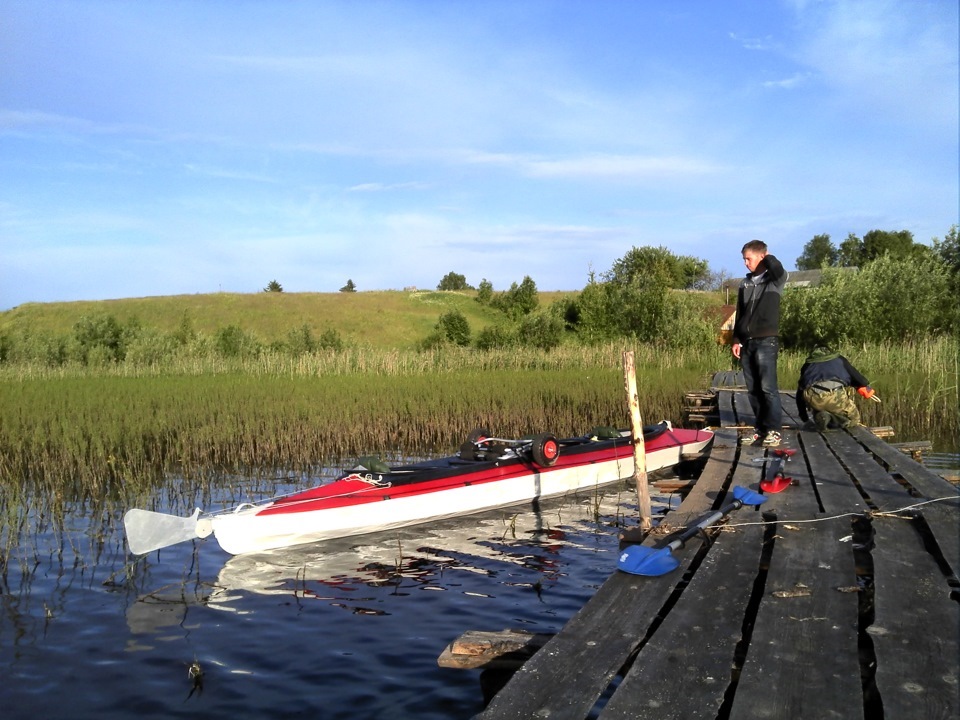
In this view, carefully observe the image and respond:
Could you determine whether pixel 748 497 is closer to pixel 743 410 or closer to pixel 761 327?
pixel 761 327

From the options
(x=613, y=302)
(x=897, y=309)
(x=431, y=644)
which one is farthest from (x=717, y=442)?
(x=613, y=302)

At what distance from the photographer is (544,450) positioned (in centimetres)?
827

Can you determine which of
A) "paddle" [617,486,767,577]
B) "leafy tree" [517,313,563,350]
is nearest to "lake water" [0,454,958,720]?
"paddle" [617,486,767,577]

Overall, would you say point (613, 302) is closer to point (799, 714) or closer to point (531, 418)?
point (531, 418)

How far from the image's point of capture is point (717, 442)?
31.3 ft

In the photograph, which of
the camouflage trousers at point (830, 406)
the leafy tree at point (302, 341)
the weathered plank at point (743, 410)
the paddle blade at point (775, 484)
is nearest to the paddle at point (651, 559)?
the paddle blade at point (775, 484)

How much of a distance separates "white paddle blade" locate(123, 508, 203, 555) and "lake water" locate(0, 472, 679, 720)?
15.4 inches

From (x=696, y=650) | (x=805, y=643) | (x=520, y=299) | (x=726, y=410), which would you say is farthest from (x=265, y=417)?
(x=520, y=299)

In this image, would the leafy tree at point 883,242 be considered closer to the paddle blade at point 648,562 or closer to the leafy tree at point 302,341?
the leafy tree at point 302,341

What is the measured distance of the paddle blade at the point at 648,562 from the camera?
441 centimetres

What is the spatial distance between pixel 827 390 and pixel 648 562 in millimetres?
6305

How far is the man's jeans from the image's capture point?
830 cm

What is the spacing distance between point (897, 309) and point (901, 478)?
60.0 ft

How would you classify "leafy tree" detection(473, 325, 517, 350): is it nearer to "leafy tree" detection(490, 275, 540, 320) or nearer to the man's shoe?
"leafy tree" detection(490, 275, 540, 320)
